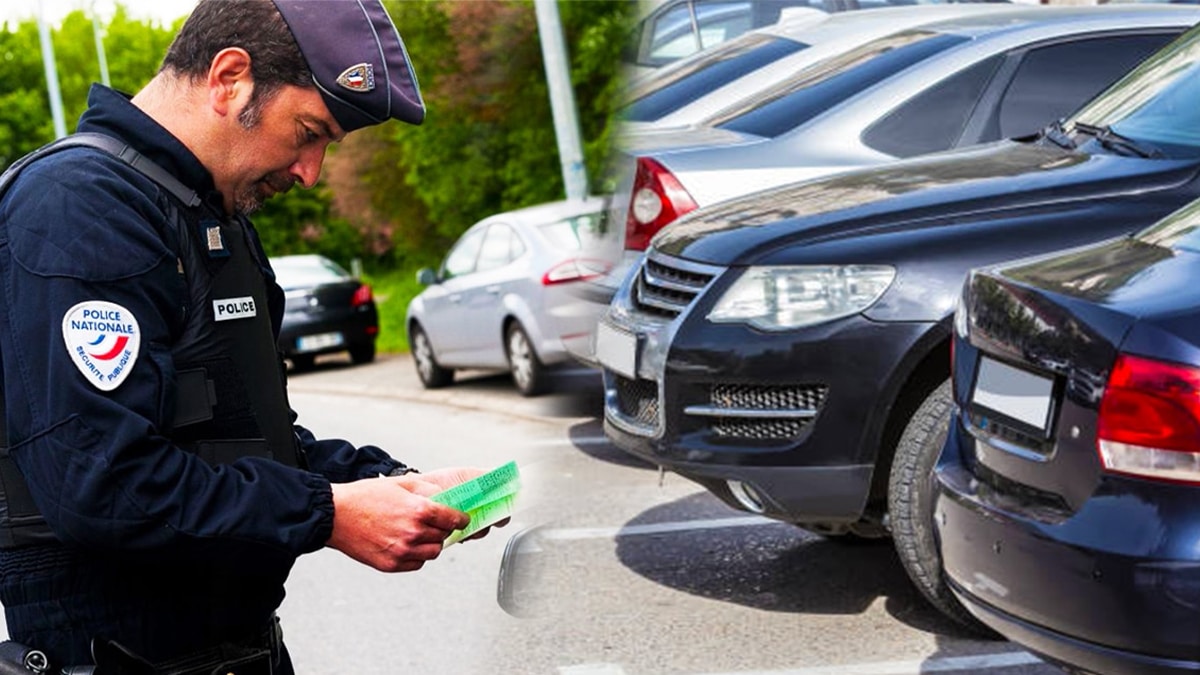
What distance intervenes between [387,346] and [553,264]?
1294cm

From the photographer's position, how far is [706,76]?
802cm

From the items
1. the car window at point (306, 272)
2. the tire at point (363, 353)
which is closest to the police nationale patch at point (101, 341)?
the car window at point (306, 272)

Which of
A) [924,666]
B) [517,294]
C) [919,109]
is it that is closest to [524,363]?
[517,294]

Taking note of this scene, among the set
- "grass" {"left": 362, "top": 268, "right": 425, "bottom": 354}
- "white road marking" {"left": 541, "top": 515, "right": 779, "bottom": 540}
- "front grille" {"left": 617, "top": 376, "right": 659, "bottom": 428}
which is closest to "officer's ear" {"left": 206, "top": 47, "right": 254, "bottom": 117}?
"front grille" {"left": 617, "top": 376, "right": 659, "bottom": 428}

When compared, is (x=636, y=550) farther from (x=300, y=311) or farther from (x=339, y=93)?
(x=300, y=311)

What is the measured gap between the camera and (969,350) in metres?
3.66

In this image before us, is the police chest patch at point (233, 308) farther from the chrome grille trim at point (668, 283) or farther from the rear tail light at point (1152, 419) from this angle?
the chrome grille trim at point (668, 283)

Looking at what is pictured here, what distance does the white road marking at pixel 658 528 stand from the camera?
644 centimetres

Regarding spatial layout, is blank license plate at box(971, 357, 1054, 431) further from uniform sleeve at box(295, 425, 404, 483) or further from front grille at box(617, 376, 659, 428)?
front grille at box(617, 376, 659, 428)

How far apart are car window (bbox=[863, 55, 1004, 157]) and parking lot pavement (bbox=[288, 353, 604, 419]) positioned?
3689 millimetres

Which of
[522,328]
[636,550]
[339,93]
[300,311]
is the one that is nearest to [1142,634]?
[339,93]

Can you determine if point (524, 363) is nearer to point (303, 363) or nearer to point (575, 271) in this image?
point (575, 271)

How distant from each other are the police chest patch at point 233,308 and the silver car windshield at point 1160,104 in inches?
132

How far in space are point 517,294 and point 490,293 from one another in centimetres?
71
